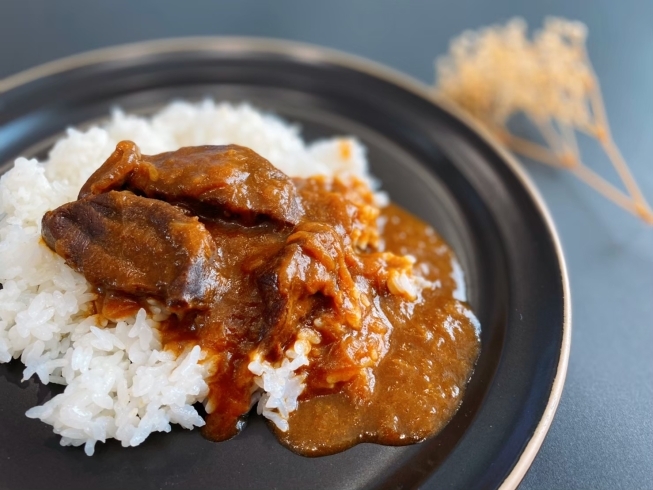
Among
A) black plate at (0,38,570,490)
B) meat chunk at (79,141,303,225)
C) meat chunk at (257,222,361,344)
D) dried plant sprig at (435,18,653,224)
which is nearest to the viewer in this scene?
black plate at (0,38,570,490)

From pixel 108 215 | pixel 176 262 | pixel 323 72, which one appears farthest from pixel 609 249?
pixel 108 215

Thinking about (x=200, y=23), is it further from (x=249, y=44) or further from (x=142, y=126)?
(x=142, y=126)

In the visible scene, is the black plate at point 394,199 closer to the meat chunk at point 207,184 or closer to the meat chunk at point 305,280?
the meat chunk at point 305,280

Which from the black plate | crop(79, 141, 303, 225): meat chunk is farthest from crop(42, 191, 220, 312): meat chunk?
the black plate

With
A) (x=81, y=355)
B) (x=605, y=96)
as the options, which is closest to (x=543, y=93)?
(x=605, y=96)

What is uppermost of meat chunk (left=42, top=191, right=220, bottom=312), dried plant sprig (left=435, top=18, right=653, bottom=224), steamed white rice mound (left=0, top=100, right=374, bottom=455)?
dried plant sprig (left=435, top=18, right=653, bottom=224)

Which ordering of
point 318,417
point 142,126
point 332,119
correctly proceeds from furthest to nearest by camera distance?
point 332,119 < point 142,126 < point 318,417

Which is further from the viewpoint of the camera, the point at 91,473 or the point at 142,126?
the point at 142,126

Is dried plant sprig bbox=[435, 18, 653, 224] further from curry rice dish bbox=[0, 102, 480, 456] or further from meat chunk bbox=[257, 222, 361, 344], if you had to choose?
meat chunk bbox=[257, 222, 361, 344]
